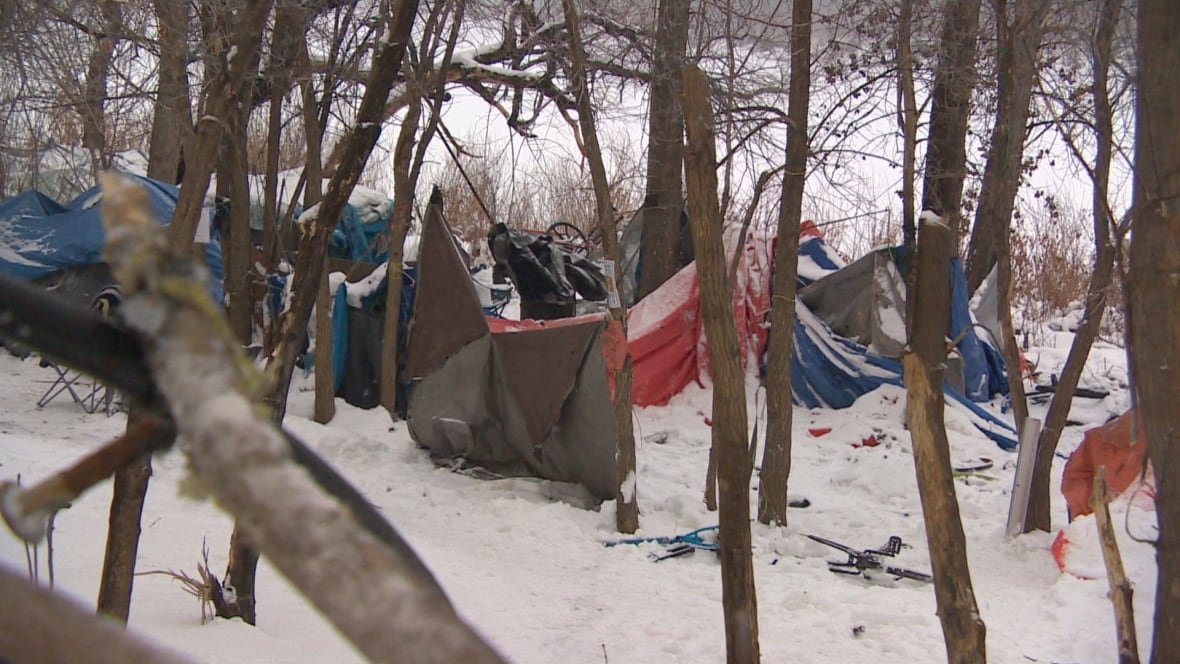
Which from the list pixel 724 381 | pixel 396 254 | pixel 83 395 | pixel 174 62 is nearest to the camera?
pixel 724 381

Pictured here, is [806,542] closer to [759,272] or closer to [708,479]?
[708,479]

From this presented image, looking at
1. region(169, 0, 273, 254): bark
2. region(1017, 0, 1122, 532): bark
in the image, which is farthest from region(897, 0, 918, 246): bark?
region(169, 0, 273, 254): bark

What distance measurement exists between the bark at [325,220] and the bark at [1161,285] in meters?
2.61

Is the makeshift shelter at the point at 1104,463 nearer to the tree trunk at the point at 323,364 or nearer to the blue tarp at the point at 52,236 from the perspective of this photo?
the tree trunk at the point at 323,364

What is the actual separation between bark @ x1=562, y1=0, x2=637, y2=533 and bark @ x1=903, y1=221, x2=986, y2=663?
13.1 feet

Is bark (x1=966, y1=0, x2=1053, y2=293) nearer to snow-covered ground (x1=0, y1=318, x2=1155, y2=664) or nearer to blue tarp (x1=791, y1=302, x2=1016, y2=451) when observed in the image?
snow-covered ground (x1=0, y1=318, x2=1155, y2=664)

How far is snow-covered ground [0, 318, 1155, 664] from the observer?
4.38 m

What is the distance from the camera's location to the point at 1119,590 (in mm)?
3328

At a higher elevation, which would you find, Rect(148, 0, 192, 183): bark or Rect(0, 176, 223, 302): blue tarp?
Rect(148, 0, 192, 183): bark

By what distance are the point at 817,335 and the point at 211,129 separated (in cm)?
834

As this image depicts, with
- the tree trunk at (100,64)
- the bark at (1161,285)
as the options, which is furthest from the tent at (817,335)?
the bark at (1161,285)

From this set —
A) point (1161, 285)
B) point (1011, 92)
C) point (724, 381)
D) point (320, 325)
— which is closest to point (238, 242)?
point (320, 325)

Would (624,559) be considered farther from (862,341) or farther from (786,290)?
(862,341)

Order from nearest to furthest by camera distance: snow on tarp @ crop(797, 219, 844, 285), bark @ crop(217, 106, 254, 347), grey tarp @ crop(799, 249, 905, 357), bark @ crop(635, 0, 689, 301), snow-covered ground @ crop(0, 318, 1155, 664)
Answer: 1. snow-covered ground @ crop(0, 318, 1155, 664)
2. bark @ crop(217, 106, 254, 347)
3. bark @ crop(635, 0, 689, 301)
4. grey tarp @ crop(799, 249, 905, 357)
5. snow on tarp @ crop(797, 219, 844, 285)
